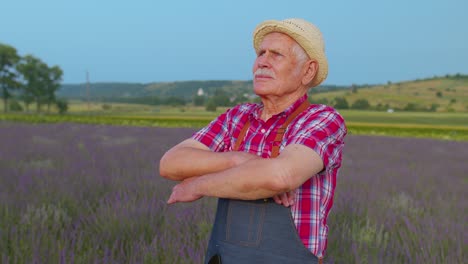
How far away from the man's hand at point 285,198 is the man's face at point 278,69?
1.48 ft

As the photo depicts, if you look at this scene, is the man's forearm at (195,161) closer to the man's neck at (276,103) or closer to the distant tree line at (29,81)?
the man's neck at (276,103)

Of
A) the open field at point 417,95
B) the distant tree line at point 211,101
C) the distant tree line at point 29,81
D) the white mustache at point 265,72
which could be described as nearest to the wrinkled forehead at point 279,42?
the white mustache at point 265,72

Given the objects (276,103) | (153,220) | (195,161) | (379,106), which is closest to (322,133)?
(276,103)

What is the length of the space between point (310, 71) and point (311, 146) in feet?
1.54

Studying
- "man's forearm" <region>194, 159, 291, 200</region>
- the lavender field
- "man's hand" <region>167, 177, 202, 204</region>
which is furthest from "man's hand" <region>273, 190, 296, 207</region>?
the lavender field

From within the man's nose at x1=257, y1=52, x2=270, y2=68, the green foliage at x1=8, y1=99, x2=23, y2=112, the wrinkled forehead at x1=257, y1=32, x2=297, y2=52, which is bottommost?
the green foliage at x1=8, y1=99, x2=23, y2=112

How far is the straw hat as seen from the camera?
195 cm

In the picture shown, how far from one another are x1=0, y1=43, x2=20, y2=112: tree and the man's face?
9149 cm

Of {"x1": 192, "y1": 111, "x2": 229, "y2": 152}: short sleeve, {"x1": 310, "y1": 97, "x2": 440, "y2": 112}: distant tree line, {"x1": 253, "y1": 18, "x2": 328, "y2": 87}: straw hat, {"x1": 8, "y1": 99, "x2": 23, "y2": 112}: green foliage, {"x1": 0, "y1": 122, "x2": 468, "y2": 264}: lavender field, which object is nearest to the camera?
{"x1": 253, "y1": 18, "x2": 328, "y2": 87}: straw hat

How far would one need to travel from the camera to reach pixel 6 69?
85438mm

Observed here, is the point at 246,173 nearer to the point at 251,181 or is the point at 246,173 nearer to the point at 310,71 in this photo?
the point at 251,181

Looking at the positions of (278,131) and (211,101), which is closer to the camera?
(278,131)

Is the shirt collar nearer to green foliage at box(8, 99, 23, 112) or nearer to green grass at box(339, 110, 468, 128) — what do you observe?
green grass at box(339, 110, 468, 128)

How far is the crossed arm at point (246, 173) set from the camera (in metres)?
1.67
